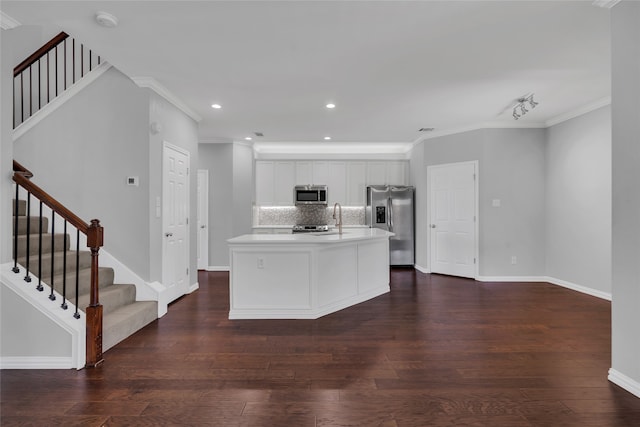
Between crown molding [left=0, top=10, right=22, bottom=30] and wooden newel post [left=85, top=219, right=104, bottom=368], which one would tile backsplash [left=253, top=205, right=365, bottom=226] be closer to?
wooden newel post [left=85, top=219, right=104, bottom=368]

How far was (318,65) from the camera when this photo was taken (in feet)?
10.9

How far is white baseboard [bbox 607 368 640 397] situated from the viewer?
6.97 feet

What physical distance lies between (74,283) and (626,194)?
4.41 m

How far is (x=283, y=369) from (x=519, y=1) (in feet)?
10.3

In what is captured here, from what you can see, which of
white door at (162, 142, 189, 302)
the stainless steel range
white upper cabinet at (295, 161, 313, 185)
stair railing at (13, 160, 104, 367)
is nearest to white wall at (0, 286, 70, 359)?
stair railing at (13, 160, 104, 367)

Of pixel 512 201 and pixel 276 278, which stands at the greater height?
pixel 512 201

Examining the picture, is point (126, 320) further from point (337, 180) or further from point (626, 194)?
point (337, 180)

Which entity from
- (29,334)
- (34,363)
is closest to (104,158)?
(29,334)

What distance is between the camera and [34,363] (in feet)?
8.15

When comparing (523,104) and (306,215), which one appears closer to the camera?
(523,104)

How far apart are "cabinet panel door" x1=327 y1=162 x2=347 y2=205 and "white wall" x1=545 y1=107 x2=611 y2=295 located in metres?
3.78

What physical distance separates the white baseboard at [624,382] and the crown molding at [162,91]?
4830mm

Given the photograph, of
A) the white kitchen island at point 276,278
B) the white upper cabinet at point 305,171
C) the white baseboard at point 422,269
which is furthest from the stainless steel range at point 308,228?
the white kitchen island at point 276,278

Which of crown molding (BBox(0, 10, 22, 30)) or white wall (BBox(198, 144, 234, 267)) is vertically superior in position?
crown molding (BBox(0, 10, 22, 30))
